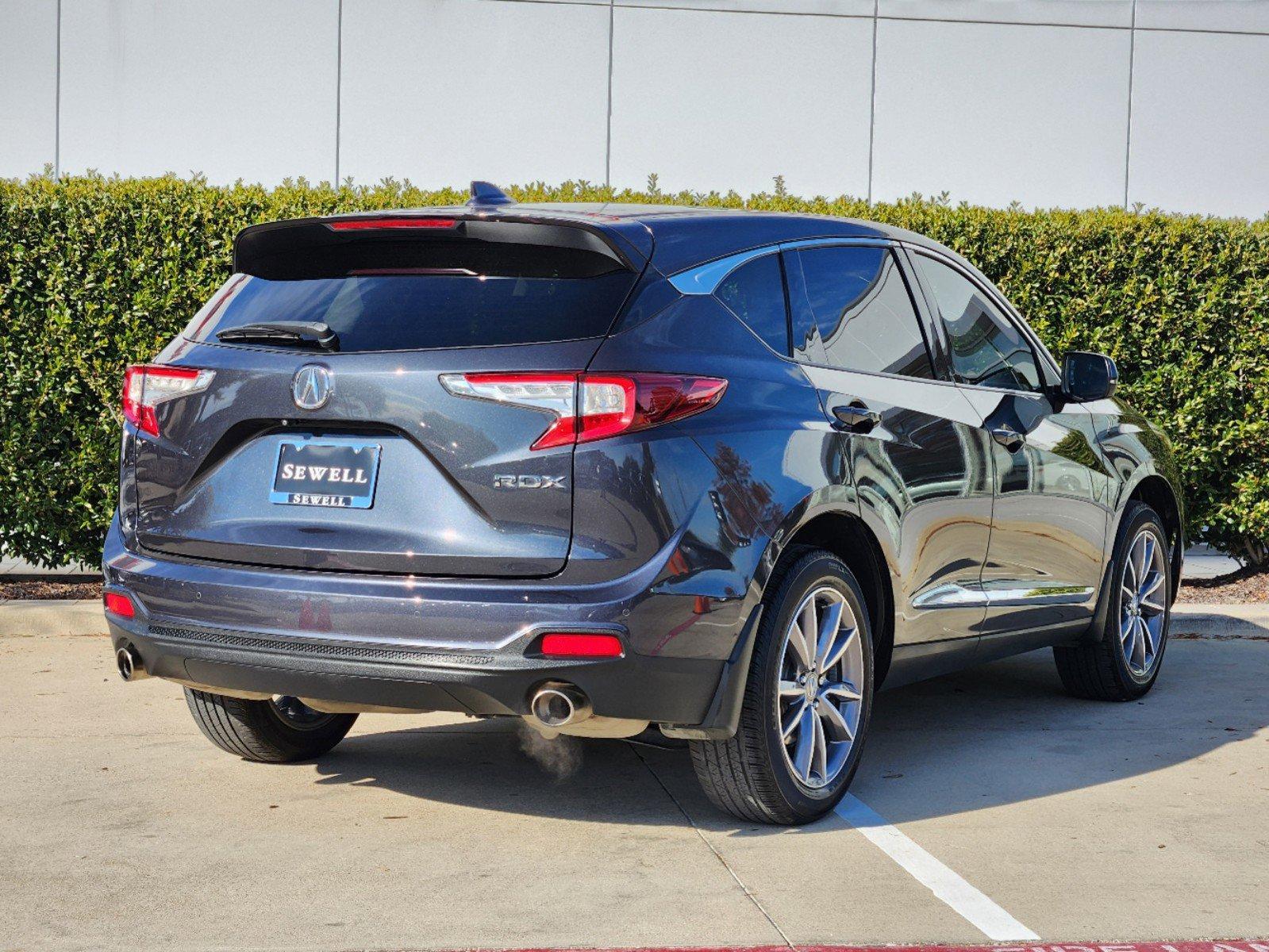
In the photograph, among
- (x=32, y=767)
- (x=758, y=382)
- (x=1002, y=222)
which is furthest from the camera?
(x=1002, y=222)

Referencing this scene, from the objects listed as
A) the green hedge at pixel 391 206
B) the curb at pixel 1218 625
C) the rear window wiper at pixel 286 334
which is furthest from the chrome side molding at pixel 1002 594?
the green hedge at pixel 391 206

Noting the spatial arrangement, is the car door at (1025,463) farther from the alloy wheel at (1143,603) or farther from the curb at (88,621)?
the curb at (88,621)

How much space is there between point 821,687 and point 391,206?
16.6ft

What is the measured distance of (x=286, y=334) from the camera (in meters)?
4.29

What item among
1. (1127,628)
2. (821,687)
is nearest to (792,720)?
(821,687)

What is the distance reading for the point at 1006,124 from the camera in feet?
41.9

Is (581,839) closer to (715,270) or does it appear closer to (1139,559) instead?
(715,270)

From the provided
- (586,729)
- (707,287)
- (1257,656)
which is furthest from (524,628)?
(1257,656)

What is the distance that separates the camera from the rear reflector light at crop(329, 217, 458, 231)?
4.28 meters

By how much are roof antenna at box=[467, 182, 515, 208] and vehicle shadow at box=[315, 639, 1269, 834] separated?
181 cm

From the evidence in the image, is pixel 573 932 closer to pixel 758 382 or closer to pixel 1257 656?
pixel 758 382

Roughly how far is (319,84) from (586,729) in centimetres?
911

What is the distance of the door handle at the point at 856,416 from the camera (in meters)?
4.63

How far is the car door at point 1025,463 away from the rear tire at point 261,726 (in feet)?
7.61
